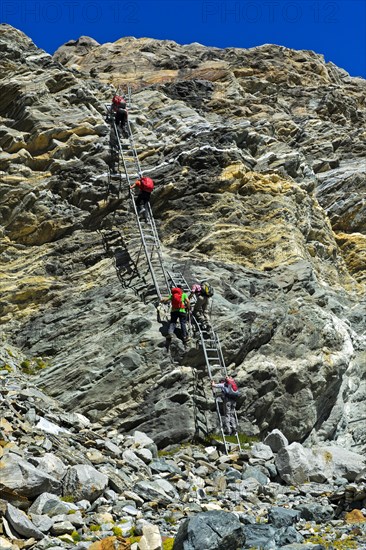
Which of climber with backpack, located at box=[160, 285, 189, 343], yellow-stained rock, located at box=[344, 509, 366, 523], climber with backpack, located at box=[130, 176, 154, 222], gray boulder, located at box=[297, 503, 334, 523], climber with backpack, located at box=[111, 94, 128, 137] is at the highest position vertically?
climber with backpack, located at box=[111, 94, 128, 137]

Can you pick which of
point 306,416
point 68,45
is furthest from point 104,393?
point 68,45

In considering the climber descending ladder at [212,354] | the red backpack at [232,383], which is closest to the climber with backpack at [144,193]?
the climber descending ladder at [212,354]

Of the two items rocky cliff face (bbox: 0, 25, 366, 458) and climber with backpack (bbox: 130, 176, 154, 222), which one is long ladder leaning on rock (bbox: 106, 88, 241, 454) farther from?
rocky cliff face (bbox: 0, 25, 366, 458)

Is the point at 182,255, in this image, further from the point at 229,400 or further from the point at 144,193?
the point at 229,400

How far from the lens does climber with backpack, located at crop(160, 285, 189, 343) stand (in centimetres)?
2039

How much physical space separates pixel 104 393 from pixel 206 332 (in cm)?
379

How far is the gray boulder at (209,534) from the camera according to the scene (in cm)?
1016

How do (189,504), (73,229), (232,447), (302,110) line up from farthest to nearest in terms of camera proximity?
(302,110), (73,229), (232,447), (189,504)

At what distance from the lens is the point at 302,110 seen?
151 feet

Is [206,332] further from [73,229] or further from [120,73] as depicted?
[120,73]

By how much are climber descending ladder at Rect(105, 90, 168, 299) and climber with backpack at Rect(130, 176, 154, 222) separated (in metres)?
0.15

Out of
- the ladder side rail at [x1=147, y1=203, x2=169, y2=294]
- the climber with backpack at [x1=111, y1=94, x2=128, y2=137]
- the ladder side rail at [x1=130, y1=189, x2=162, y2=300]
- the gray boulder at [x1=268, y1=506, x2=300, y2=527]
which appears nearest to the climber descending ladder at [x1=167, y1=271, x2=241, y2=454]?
the ladder side rail at [x1=130, y1=189, x2=162, y2=300]

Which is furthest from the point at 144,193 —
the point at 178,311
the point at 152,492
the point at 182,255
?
the point at 152,492

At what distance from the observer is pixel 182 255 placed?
2473cm
